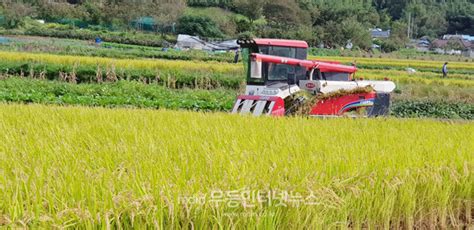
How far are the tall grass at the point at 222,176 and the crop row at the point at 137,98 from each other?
27.2 ft

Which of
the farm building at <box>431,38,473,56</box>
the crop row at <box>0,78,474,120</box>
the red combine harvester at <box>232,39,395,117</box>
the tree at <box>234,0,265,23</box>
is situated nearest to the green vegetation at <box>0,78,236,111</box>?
the crop row at <box>0,78,474,120</box>

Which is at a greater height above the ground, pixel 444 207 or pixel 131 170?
pixel 131 170

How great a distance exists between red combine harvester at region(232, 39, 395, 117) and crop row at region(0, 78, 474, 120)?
4.28 m

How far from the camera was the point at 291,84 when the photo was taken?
35.6ft

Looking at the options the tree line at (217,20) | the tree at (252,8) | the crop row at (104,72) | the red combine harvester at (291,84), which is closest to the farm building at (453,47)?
the tree line at (217,20)

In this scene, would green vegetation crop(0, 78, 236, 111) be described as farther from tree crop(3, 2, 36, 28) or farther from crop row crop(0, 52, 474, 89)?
tree crop(3, 2, 36, 28)

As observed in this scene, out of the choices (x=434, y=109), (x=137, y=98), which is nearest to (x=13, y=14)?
(x=137, y=98)

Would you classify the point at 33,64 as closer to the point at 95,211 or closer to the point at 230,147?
the point at 230,147

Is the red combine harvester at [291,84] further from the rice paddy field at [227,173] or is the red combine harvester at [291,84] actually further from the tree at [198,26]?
the tree at [198,26]

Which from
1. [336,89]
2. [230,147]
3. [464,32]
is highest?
[230,147]

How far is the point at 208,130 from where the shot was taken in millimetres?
5961

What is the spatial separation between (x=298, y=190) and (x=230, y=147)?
4.79ft

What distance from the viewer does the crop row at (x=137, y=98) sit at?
14.4 m

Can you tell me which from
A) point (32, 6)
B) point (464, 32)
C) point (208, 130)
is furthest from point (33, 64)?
point (464, 32)
